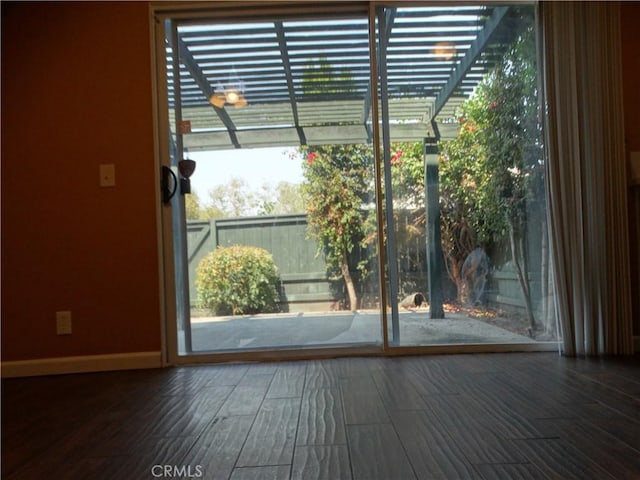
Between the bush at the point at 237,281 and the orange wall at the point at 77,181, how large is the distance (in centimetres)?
28

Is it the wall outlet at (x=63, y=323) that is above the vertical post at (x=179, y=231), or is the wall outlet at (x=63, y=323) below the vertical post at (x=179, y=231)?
below

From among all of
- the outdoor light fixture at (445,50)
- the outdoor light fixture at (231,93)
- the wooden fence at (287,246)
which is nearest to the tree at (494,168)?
the outdoor light fixture at (445,50)

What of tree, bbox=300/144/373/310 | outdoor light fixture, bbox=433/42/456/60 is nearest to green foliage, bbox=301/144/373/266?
tree, bbox=300/144/373/310

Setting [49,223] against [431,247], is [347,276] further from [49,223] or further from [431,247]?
[49,223]

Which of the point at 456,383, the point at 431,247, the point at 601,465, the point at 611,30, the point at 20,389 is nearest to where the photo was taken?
the point at 601,465

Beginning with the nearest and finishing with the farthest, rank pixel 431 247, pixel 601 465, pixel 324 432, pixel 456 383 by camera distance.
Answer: pixel 601 465
pixel 324 432
pixel 456 383
pixel 431 247

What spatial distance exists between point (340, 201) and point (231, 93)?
92cm

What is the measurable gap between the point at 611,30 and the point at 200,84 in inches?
90.1

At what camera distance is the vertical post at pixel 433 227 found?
8.10 ft

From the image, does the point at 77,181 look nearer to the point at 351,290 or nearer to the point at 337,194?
the point at 337,194

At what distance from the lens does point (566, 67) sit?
7.53 ft

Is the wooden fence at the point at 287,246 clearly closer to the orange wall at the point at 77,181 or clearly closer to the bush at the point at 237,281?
the bush at the point at 237,281

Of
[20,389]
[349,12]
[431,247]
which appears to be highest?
[349,12]

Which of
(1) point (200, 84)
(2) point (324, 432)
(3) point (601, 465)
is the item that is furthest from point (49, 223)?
(3) point (601, 465)
